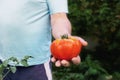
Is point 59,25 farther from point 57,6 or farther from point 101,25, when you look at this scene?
point 101,25

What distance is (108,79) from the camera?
256 inches

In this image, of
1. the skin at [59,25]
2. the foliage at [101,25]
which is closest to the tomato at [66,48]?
the skin at [59,25]

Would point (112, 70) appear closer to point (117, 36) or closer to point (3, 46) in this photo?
point (117, 36)

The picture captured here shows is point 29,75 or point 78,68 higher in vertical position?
point 29,75

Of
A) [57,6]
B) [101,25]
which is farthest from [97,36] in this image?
[57,6]

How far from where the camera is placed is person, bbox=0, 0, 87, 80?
3.54 m

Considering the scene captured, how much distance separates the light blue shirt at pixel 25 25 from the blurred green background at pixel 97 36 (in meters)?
2.71

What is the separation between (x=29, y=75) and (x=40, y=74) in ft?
0.26

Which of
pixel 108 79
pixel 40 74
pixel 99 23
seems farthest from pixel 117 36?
pixel 40 74

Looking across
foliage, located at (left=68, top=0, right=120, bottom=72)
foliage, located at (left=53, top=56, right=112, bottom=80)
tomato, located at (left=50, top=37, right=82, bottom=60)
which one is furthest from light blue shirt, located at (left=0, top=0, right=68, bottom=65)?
foliage, located at (left=68, top=0, right=120, bottom=72)

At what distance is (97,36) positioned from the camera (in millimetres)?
7250

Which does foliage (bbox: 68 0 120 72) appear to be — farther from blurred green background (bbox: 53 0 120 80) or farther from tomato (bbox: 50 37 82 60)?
tomato (bbox: 50 37 82 60)

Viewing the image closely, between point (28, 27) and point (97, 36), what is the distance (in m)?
3.75

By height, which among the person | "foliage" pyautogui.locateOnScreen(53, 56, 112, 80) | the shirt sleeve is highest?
the shirt sleeve
